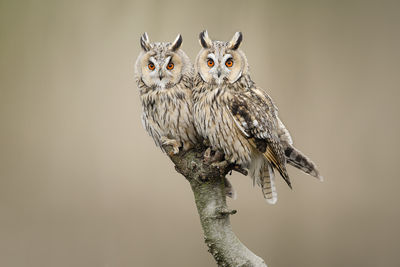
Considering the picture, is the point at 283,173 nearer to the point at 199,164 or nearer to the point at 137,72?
the point at 199,164

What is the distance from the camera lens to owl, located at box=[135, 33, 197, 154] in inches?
54.6

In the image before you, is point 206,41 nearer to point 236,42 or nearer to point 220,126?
point 236,42

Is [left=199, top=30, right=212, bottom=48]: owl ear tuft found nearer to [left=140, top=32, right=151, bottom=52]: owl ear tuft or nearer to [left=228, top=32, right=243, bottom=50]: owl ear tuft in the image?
[left=228, top=32, right=243, bottom=50]: owl ear tuft

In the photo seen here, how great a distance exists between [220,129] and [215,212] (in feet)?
0.88

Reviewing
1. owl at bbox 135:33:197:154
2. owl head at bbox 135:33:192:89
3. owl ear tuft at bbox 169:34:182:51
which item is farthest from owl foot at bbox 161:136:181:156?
owl ear tuft at bbox 169:34:182:51

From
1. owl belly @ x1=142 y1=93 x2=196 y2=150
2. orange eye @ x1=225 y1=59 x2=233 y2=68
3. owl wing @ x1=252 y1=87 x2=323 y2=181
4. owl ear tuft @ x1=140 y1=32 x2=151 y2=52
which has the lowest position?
owl wing @ x1=252 y1=87 x2=323 y2=181

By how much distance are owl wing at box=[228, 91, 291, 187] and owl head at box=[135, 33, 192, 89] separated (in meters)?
0.21

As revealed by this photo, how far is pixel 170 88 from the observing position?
1423 mm

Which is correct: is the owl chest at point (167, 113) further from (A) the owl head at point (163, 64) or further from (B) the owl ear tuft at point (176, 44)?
(B) the owl ear tuft at point (176, 44)

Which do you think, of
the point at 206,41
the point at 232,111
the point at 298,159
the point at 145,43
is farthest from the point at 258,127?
the point at 145,43

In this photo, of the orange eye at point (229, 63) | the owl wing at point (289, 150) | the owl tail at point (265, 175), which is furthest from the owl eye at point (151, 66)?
the owl tail at point (265, 175)

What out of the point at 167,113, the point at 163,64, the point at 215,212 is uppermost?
the point at 163,64

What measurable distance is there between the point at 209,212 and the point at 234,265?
179mm

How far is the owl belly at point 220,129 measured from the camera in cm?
137
